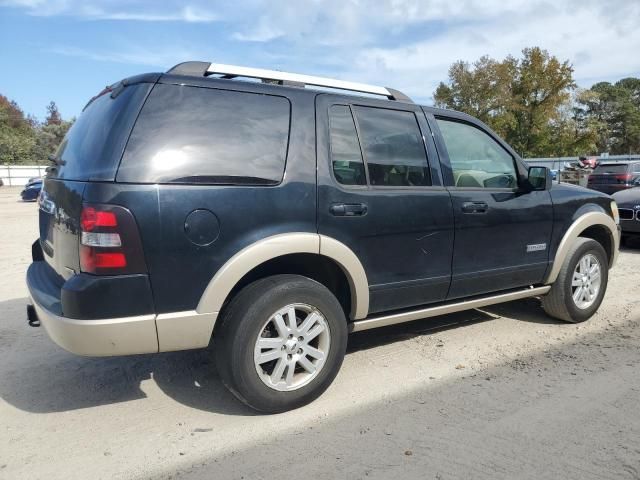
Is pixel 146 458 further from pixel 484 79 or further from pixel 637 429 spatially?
pixel 484 79

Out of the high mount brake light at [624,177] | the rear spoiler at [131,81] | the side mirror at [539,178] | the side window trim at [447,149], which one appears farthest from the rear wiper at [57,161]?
the high mount brake light at [624,177]

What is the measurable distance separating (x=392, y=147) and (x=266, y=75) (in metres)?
1.03

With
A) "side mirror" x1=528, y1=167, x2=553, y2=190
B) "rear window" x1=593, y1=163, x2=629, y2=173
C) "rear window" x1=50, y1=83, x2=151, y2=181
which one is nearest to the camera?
"rear window" x1=50, y1=83, x2=151, y2=181

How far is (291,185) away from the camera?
10.6 ft

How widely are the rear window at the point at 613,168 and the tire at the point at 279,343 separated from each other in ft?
49.1

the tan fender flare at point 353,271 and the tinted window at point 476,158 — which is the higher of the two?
the tinted window at point 476,158

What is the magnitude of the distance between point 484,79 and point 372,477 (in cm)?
3571

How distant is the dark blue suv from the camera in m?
2.80

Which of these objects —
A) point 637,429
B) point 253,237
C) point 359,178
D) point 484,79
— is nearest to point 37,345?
point 253,237

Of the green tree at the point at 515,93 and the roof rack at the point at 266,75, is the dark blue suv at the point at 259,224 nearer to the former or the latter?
the roof rack at the point at 266,75

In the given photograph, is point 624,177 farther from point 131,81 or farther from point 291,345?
point 131,81

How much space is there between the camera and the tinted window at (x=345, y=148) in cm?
351

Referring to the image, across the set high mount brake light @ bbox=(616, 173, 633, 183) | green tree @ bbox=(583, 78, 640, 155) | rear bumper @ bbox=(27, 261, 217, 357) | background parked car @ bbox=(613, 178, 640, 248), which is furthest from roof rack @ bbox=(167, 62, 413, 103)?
green tree @ bbox=(583, 78, 640, 155)

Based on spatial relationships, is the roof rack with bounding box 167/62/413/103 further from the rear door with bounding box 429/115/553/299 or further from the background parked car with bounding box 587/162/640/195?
the background parked car with bounding box 587/162/640/195
